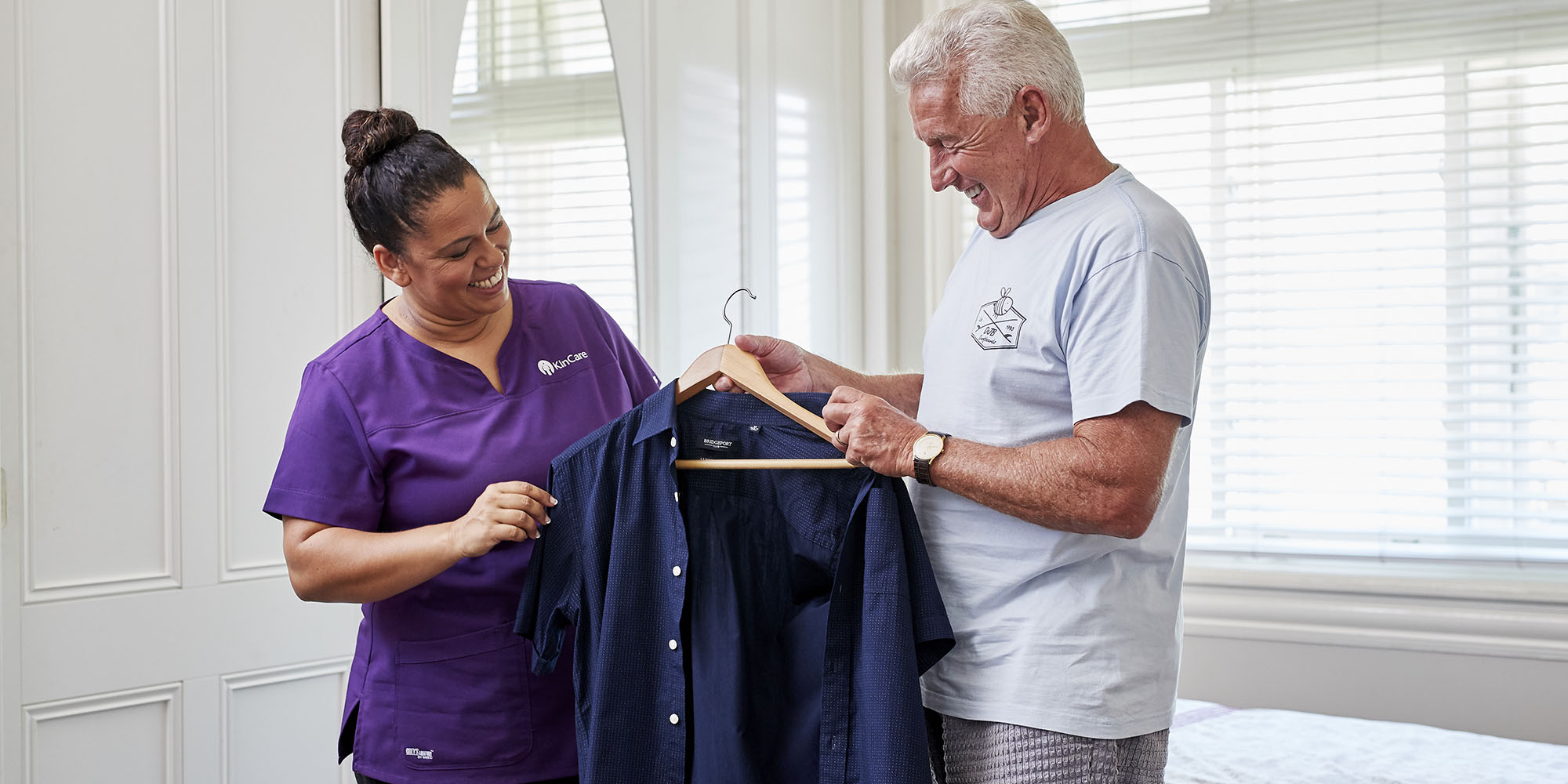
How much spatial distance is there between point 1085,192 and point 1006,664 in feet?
1.75

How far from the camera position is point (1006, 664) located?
1203mm

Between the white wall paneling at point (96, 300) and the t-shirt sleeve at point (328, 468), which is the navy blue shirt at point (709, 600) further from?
the white wall paneling at point (96, 300)

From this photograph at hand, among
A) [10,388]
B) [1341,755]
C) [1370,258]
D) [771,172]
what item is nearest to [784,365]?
[10,388]

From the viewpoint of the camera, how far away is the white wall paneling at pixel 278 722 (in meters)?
1.83

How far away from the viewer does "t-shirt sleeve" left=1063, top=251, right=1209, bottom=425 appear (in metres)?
1.09

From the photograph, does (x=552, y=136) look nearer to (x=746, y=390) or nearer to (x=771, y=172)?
(x=771, y=172)

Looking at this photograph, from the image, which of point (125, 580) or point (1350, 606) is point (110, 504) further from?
point (1350, 606)

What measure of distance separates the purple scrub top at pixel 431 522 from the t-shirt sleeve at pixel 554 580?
6 cm

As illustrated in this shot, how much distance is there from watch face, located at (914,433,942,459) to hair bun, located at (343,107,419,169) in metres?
0.75

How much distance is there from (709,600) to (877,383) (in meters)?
0.39

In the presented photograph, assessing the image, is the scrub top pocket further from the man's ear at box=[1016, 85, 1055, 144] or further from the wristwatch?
the man's ear at box=[1016, 85, 1055, 144]

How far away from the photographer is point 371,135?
135 cm

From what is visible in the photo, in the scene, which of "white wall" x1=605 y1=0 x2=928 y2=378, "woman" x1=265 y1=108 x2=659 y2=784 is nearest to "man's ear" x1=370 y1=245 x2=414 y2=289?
"woman" x1=265 y1=108 x2=659 y2=784

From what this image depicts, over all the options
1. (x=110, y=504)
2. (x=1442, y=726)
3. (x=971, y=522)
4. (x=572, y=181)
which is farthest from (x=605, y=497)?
(x=1442, y=726)
